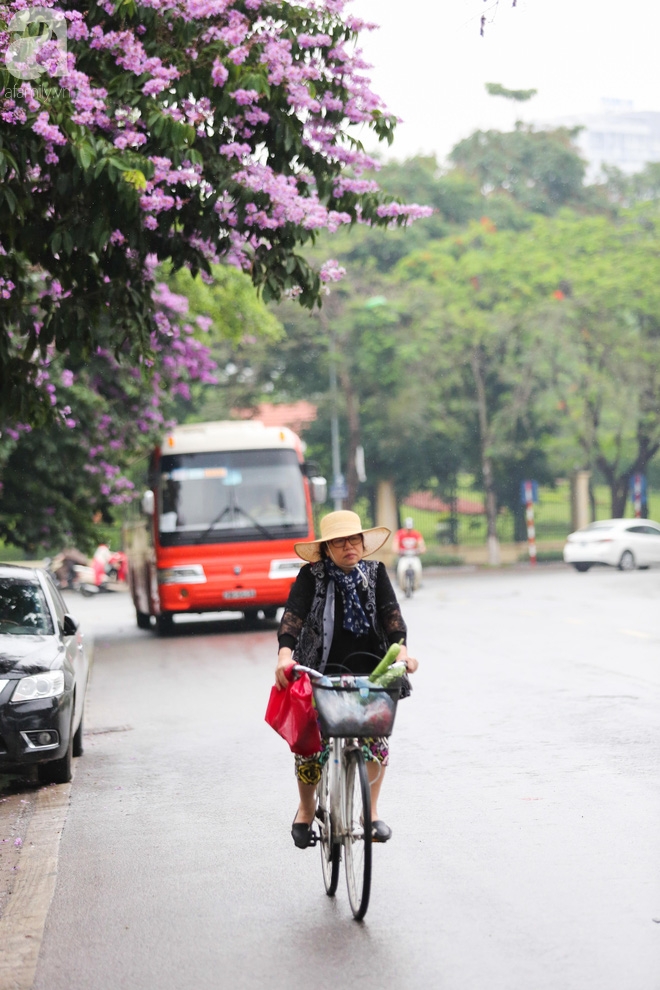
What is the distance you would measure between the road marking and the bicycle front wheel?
1.21 m

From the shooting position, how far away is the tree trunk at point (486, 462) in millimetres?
49594

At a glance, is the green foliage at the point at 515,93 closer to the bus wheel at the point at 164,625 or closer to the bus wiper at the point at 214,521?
the bus wheel at the point at 164,625

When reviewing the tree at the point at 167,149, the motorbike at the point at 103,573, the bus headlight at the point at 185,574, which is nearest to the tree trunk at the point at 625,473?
the motorbike at the point at 103,573

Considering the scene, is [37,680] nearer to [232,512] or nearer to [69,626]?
[69,626]

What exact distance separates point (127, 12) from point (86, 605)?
2897 cm

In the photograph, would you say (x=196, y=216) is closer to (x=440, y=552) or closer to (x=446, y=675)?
(x=446, y=675)

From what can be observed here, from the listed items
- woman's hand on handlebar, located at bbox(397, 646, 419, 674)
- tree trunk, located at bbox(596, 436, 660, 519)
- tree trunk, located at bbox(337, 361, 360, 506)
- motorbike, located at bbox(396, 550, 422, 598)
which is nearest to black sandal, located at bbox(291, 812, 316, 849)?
woman's hand on handlebar, located at bbox(397, 646, 419, 674)

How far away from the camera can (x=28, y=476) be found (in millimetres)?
23172

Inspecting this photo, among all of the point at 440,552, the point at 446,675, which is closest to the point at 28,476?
the point at 446,675

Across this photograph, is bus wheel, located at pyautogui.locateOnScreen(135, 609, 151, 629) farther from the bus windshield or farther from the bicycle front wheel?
the bicycle front wheel

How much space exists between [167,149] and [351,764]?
5223 millimetres

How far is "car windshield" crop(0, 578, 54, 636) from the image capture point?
1008cm

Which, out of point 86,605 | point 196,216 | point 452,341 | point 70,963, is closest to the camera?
point 70,963

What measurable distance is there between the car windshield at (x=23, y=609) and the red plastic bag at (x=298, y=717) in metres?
4.34
